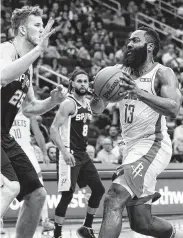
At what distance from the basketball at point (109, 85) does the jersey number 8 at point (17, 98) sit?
0.65 metres

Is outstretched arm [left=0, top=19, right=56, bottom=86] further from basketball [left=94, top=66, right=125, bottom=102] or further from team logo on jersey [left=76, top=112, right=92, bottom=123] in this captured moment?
team logo on jersey [left=76, top=112, right=92, bottom=123]

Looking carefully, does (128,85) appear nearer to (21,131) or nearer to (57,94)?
(57,94)

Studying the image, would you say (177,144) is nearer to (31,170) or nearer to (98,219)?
(98,219)

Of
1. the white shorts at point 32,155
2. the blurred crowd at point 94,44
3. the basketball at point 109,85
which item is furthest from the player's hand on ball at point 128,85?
the blurred crowd at point 94,44

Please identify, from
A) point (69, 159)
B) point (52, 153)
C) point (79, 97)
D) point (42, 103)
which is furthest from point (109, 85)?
point (52, 153)

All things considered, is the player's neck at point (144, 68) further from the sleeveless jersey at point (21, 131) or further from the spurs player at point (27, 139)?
the sleeveless jersey at point (21, 131)

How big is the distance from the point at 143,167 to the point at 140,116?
1.63 feet

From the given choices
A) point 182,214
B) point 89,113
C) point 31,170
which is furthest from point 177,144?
point 31,170

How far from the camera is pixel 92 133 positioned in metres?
14.5

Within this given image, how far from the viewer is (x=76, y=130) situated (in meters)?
7.82

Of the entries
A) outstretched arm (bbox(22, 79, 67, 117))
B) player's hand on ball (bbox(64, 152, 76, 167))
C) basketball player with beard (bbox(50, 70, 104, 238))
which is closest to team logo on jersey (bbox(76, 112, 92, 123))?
basketball player with beard (bbox(50, 70, 104, 238))

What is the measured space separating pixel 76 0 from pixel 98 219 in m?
11.6

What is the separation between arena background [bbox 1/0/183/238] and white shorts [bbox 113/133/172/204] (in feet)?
12.6

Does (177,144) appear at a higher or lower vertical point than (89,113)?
lower
